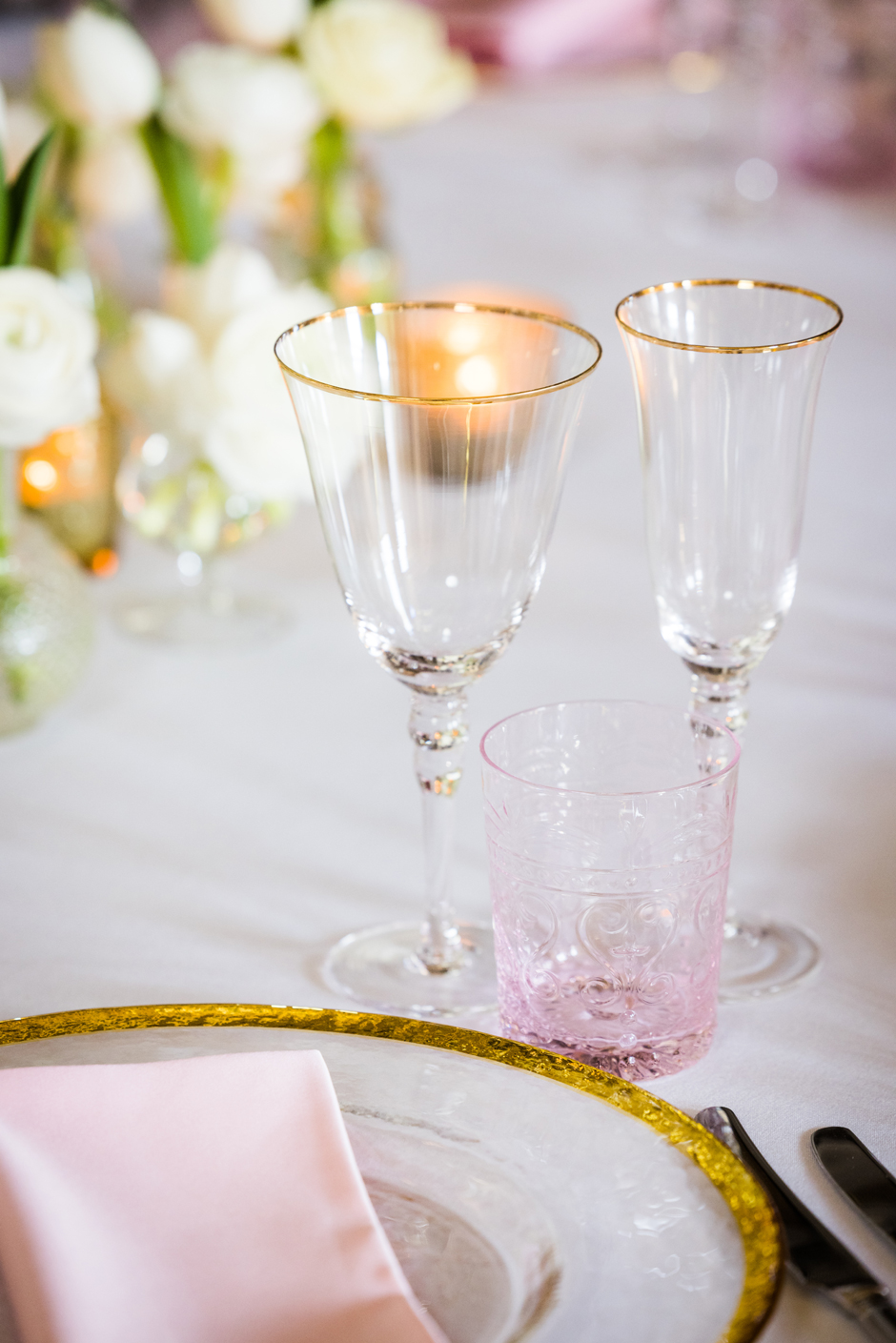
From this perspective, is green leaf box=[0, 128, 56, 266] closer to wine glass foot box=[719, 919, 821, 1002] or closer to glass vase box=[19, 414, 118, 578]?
glass vase box=[19, 414, 118, 578]

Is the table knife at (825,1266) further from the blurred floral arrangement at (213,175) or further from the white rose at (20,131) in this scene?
the white rose at (20,131)

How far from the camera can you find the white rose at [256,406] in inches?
32.2

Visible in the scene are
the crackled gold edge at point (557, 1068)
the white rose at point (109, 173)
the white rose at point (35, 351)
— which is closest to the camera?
the crackled gold edge at point (557, 1068)

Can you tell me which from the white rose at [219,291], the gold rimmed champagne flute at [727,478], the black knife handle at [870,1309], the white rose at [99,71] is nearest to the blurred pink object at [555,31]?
the white rose at [99,71]

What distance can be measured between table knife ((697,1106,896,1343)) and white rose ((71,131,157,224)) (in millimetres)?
974

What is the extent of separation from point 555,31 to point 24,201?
1.83 meters

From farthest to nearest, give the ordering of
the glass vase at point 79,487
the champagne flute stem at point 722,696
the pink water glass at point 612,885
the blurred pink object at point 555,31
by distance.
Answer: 1. the blurred pink object at point 555,31
2. the glass vase at point 79,487
3. the champagne flute stem at point 722,696
4. the pink water glass at point 612,885

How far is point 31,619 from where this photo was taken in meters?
0.79

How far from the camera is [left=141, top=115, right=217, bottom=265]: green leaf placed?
0.96 meters

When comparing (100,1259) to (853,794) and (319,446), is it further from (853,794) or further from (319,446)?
(853,794)

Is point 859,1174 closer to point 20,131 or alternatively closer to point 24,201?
point 24,201

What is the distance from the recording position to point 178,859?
Result: 69 centimetres

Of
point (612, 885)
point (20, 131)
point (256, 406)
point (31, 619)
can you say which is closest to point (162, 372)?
point (256, 406)

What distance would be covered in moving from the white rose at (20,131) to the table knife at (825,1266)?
815mm
